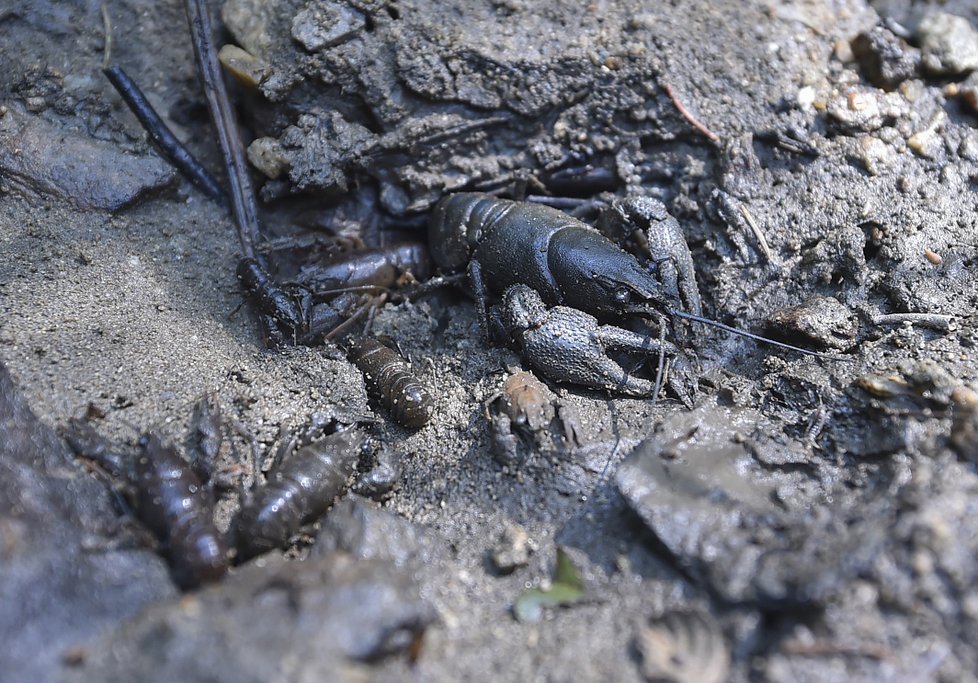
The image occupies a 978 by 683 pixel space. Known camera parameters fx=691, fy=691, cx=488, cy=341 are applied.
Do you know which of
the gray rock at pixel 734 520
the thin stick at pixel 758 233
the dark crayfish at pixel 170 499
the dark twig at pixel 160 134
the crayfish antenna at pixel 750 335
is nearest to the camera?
the gray rock at pixel 734 520

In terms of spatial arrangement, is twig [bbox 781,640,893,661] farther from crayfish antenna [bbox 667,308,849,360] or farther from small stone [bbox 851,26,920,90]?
small stone [bbox 851,26,920,90]

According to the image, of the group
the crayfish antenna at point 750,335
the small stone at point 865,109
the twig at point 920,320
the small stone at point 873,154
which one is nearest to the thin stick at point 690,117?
the small stone at point 865,109

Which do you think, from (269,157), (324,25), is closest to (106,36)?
(269,157)

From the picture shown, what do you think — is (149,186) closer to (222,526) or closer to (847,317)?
(222,526)

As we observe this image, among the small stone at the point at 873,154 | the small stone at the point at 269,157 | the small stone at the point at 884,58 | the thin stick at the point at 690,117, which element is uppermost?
the small stone at the point at 884,58

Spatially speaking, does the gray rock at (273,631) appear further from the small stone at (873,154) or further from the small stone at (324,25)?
the small stone at (873,154)

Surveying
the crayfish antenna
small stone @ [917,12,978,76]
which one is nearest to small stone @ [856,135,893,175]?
small stone @ [917,12,978,76]
